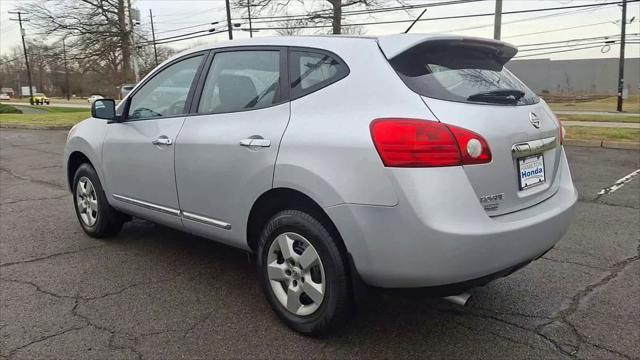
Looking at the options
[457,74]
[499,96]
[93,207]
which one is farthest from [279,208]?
[93,207]

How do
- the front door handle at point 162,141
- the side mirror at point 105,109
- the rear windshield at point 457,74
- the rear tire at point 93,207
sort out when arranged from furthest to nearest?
the rear tire at point 93,207
the side mirror at point 105,109
the front door handle at point 162,141
the rear windshield at point 457,74

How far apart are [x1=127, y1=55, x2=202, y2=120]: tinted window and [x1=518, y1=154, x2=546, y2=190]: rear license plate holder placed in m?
2.25

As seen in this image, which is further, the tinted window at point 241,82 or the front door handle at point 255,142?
the tinted window at point 241,82

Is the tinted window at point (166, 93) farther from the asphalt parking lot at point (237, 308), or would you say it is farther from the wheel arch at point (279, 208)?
the asphalt parking lot at point (237, 308)

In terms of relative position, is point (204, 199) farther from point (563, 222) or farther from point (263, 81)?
point (563, 222)

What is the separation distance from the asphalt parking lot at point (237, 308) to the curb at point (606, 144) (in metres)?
7.29

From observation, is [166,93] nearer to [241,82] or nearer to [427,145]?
[241,82]

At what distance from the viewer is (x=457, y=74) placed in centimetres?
265

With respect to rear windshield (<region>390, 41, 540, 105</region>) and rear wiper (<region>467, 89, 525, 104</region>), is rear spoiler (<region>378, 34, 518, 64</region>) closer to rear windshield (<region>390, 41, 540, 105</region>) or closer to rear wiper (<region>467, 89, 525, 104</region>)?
rear windshield (<region>390, 41, 540, 105</region>)

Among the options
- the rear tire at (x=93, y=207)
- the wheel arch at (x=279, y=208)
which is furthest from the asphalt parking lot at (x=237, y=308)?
the wheel arch at (x=279, y=208)

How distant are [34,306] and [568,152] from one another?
10409 millimetres

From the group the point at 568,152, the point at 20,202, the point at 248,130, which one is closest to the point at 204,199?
the point at 248,130

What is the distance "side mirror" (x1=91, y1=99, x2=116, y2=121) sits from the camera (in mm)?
4004

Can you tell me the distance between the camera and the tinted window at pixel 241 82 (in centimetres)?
300
